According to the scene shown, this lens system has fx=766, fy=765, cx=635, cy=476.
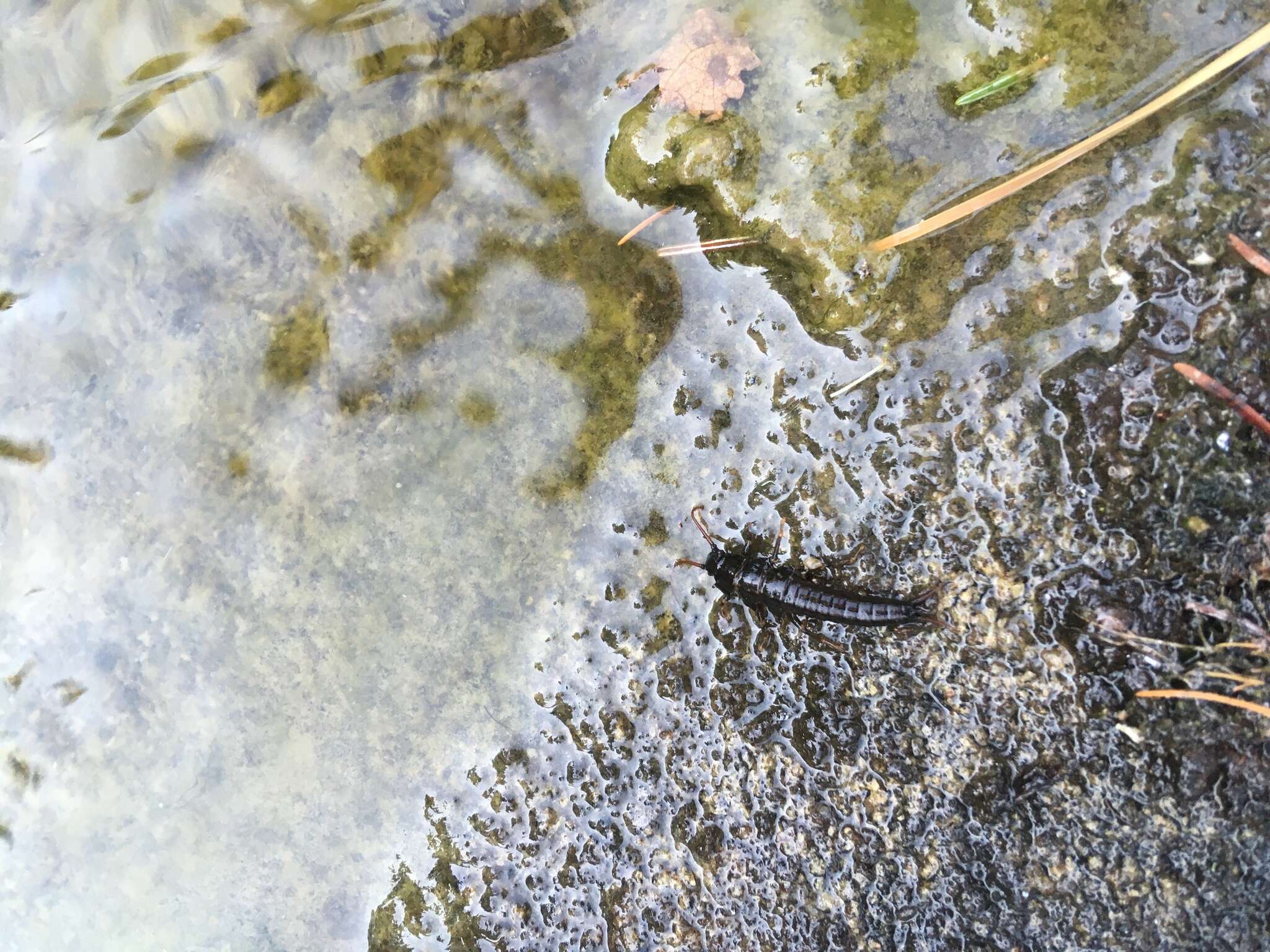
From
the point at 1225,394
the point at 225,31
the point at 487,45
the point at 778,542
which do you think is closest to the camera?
the point at 1225,394

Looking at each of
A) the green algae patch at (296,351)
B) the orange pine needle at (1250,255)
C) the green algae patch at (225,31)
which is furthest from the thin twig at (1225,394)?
the green algae patch at (225,31)

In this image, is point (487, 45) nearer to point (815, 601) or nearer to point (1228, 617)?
point (815, 601)

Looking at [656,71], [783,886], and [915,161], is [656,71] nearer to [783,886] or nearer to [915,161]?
[915,161]

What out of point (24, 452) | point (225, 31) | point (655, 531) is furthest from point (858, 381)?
point (24, 452)

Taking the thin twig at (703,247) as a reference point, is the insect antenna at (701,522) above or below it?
below

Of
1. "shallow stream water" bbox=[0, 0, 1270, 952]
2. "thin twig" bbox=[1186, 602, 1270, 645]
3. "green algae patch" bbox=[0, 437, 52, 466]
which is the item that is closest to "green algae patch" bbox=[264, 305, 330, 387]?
"shallow stream water" bbox=[0, 0, 1270, 952]

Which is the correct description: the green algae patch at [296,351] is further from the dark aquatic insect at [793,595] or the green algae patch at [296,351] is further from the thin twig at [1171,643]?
the thin twig at [1171,643]
